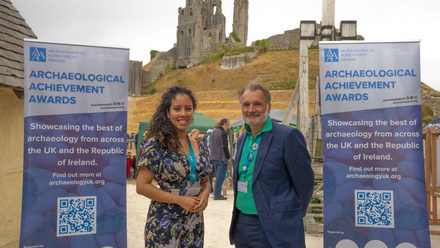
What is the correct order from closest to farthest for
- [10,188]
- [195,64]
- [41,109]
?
1. [41,109]
2. [10,188]
3. [195,64]

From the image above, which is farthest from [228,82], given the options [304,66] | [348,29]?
[348,29]

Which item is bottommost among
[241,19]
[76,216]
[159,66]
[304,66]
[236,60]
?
Result: [76,216]

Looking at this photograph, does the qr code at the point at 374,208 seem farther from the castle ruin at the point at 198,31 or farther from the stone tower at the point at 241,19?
the stone tower at the point at 241,19

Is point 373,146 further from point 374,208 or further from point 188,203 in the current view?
point 188,203

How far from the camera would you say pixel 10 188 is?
16.7ft

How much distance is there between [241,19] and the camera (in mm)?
76125

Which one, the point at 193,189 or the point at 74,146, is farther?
the point at 74,146

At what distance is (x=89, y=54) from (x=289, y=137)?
216 centimetres

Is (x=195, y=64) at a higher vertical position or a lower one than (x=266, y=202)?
higher

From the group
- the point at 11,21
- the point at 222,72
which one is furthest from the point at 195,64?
the point at 11,21

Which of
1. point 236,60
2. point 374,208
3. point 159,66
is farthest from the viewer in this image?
point 159,66

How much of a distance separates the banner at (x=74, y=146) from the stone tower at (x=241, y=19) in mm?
72955

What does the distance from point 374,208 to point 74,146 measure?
2.92 m

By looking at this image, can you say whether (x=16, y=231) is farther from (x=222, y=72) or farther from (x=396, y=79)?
(x=222, y=72)
